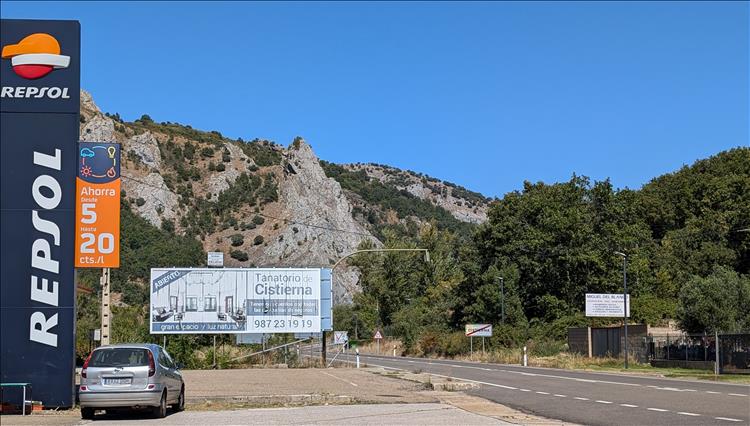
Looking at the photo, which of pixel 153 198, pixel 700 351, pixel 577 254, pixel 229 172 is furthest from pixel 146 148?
pixel 700 351

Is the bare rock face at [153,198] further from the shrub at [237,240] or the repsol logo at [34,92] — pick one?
the repsol logo at [34,92]

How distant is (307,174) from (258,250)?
2186 centimetres

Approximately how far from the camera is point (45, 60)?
20062 mm

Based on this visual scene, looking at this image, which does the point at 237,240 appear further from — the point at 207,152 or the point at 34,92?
the point at 34,92

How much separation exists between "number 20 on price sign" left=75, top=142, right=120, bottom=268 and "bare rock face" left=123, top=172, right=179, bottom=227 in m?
89.3

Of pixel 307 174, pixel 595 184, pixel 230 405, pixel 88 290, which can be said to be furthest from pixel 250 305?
pixel 307 174

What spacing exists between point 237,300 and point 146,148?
77652mm

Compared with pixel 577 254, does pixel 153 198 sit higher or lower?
higher

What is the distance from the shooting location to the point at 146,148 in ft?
395

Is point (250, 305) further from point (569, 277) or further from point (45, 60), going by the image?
point (569, 277)

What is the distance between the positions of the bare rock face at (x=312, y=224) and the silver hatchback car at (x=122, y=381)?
9073cm

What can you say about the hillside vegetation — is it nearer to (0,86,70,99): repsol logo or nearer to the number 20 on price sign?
the number 20 on price sign

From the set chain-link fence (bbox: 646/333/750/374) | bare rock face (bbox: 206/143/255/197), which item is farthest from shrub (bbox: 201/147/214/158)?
chain-link fence (bbox: 646/333/750/374)

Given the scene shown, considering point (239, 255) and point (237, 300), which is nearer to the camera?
point (237, 300)
